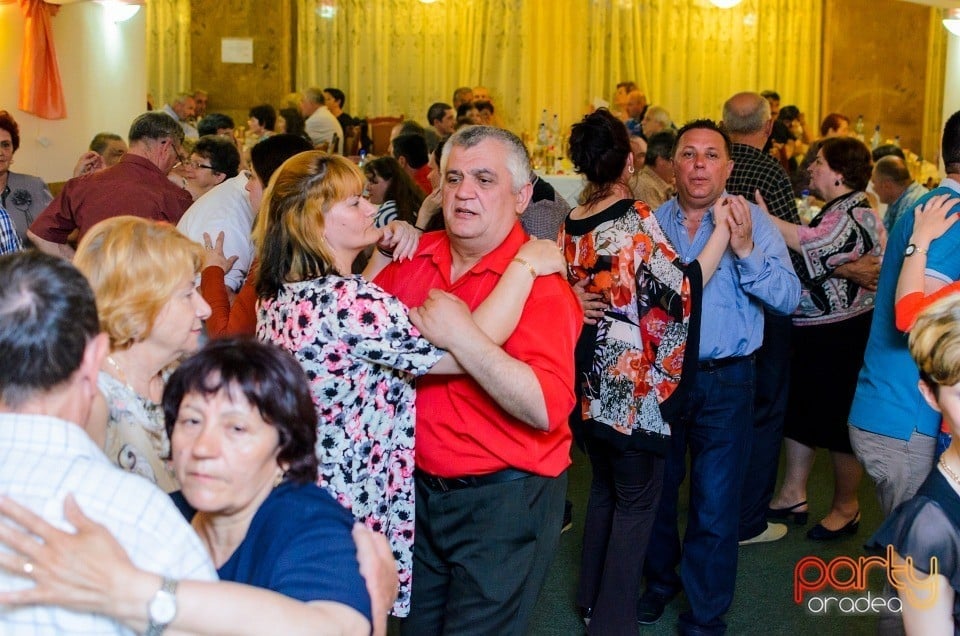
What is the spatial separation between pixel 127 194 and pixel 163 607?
3481 mm

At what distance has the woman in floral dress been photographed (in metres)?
2.42

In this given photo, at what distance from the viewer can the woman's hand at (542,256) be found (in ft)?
8.43

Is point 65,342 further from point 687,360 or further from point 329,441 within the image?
point 687,360

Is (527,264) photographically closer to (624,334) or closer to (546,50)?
(624,334)

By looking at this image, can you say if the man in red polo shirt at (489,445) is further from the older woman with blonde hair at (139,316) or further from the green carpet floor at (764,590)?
the green carpet floor at (764,590)

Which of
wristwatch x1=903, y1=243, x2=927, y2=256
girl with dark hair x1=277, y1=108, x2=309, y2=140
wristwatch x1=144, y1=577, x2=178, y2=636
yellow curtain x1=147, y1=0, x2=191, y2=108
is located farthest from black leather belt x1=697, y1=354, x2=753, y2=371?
yellow curtain x1=147, y1=0, x2=191, y2=108

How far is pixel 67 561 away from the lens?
1398 mm

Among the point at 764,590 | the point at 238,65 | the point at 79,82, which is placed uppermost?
the point at 238,65

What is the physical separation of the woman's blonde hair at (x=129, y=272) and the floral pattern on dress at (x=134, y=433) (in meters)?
0.09

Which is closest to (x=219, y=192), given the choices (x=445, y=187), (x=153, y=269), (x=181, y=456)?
(x=445, y=187)

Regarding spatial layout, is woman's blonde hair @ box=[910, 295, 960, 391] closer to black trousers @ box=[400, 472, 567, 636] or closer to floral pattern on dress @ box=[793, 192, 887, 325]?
black trousers @ box=[400, 472, 567, 636]

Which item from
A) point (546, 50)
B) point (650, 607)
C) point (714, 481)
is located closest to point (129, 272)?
point (714, 481)

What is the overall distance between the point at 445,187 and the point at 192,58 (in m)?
10.8

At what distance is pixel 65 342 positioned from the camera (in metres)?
1.48
